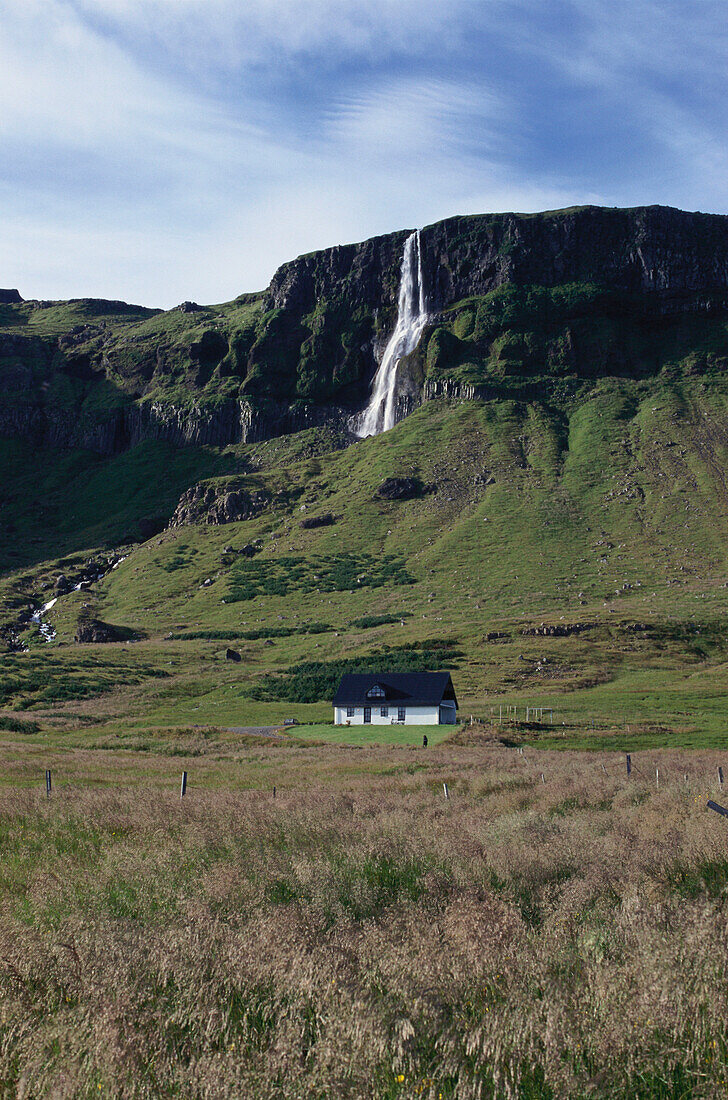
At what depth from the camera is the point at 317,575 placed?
143 metres

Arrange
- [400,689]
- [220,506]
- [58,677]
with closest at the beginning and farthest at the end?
1. [400,689]
2. [58,677]
3. [220,506]

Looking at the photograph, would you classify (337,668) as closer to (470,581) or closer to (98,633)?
(470,581)

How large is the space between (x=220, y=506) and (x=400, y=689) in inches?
4528

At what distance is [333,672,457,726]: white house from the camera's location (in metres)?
71.1

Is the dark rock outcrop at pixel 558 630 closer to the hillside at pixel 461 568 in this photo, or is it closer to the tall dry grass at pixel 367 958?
the hillside at pixel 461 568

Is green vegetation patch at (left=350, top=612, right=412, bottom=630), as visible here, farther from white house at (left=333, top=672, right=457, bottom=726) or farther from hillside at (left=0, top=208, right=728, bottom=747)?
white house at (left=333, top=672, right=457, bottom=726)

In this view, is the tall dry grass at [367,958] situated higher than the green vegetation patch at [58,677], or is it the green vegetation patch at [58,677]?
the tall dry grass at [367,958]

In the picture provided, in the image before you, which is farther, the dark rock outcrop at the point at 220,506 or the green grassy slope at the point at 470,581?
the dark rock outcrop at the point at 220,506

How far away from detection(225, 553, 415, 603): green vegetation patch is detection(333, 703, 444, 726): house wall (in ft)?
199

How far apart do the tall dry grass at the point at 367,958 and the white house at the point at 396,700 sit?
2283 inches

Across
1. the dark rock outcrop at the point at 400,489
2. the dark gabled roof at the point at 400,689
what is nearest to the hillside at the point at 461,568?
the dark rock outcrop at the point at 400,489

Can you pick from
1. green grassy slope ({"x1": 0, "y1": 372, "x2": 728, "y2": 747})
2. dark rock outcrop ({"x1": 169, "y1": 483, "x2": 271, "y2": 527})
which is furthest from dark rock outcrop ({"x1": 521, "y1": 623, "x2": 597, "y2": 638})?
dark rock outcrop ({"x1": 169, "y1": 483, "x2": 271, "y2": 527})

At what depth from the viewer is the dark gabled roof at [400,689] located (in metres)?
71.5

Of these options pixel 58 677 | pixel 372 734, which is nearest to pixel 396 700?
pixel 372 734
